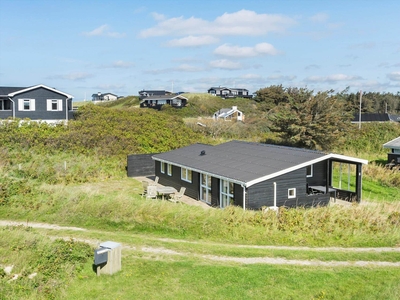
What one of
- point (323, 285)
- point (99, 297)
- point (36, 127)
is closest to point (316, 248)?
point (323, 285)

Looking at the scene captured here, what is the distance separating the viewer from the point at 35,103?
114 feet

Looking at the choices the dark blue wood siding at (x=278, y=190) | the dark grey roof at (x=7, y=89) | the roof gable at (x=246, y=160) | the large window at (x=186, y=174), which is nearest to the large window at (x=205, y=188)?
the roof gable at (x=246, y=160)

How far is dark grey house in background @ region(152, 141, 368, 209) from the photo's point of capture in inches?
665

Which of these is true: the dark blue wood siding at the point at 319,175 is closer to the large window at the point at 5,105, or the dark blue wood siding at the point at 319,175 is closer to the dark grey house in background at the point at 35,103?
the dark grey house in background at the point at 35,103

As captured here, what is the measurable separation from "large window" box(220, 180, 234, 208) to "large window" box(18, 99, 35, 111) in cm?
2326

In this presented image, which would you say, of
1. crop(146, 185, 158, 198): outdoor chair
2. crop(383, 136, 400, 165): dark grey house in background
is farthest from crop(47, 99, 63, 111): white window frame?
crop(383, 136, 400, 165): dark grey house in background

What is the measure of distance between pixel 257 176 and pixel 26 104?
25.5 m

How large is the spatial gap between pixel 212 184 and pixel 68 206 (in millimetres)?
6658

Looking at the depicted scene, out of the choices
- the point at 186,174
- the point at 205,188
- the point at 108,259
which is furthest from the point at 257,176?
the point at 108,259

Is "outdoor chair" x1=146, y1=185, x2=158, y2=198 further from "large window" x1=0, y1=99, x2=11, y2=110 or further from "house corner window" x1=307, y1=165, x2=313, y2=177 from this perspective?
"large window" x1=0, y1=99, x2=11, y2=110

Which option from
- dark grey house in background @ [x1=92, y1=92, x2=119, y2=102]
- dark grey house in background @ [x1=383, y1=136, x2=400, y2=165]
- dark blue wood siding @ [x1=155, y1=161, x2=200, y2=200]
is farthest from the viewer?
dark grey house in background @ [x1=92, y1=92, x2=119, y2=102]

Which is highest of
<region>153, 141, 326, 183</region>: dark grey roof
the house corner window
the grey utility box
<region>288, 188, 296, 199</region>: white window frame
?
<region>153, 141, 326, 183</region>: dark grey roof

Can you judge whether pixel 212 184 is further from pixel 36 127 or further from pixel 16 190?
pixel 36 127

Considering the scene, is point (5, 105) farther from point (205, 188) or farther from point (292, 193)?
point (292, 193)
